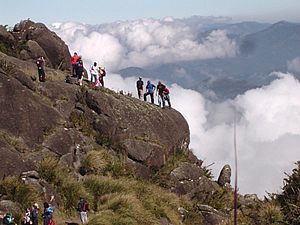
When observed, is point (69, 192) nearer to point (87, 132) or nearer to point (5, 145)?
point (5, 145)

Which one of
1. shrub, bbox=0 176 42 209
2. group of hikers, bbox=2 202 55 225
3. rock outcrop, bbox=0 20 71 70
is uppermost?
rock outcrop, bbox=0 20 71 70

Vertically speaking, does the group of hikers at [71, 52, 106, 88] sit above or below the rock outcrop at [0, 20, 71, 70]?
below

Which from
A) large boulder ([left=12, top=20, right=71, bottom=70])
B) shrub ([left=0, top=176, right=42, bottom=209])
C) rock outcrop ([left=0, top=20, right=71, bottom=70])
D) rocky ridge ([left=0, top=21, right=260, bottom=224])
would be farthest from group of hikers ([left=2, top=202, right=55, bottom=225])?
large boulder ([left=12, top=20, right=71, bottom=70])

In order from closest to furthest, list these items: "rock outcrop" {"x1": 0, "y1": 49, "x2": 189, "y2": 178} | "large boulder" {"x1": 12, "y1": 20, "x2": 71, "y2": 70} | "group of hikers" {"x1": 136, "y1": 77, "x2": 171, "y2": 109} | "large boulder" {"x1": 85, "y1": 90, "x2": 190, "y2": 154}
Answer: "rock outcrop" {"x1": 0, "y1": 49, "x2": 189, "y2": 178}, "large boulder" {"x1": 85, "y1": 90, "x2": 190, "y2": 154}, "group of hikers" {"x1": 136, "y1": 77, "x2": 171, "y2": 109}, "large boulder" {"x1": 12, "y1": 20, "x2": 71, "y2": 70}

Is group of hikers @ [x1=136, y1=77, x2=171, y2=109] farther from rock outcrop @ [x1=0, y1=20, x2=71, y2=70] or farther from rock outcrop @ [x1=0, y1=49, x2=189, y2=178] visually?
rock outcrop @ [x1=0, y1=20, x2=71, y2=70]

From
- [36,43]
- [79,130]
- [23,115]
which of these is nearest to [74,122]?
[79,130]

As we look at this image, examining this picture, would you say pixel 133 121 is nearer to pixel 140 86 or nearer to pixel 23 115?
pixel 140 86

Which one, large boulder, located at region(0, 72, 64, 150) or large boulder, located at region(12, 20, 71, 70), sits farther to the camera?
large boulder, located at region(12, 20, 71, 70)

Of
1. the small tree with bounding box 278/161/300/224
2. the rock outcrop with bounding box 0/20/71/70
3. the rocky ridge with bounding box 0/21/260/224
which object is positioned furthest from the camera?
→ the rock outcrop with bounding box 0/20/71/70

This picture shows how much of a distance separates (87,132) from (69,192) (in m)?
6.15

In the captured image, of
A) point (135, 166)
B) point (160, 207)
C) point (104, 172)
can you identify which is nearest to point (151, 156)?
point (135, 166)

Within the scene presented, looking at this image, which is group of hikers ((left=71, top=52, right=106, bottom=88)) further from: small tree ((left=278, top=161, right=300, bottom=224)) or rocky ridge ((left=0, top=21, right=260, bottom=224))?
small tree ((left=278, top=161, right=300, bottom=224))

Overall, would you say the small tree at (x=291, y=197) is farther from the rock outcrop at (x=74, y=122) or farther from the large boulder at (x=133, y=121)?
the large boulder at (x=133, y=121)

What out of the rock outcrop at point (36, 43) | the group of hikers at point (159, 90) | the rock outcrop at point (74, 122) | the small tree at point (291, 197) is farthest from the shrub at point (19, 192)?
the rock outcrop at point (36, 43)
